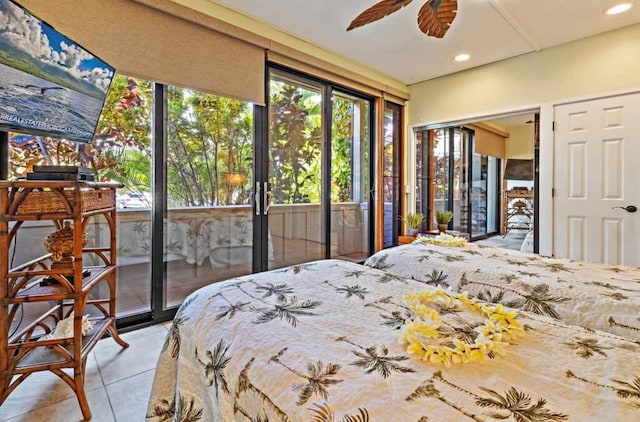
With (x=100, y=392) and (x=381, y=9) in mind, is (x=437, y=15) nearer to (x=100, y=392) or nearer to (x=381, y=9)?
(x=381, y=9)

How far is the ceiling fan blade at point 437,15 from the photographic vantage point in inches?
68.9

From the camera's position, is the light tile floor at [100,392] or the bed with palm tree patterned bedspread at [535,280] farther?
the light tile floor at [100,392]

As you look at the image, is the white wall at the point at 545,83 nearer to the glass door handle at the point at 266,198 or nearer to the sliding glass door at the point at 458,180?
the sliding glass door at the point at 458,180

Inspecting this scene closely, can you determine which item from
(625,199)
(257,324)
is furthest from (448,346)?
(625,199)

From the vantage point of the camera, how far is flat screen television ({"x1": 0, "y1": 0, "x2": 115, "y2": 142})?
1532 millimetres

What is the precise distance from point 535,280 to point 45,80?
2625 millimetres

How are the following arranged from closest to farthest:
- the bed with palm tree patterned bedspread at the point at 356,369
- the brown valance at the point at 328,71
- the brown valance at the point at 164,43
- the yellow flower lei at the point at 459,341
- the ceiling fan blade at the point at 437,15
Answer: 1. the bed with palm tree patterned bedspread at the point at 356,369
2. the yellow flower lei at the point at 459,341
3. the ceiling fan blade at the point at 437,15
4. the brown valance at the point at 164,43
5. the brown valance at the point at 328,71

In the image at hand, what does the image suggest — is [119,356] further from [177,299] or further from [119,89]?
[119,89]

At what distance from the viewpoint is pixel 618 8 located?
2648mm

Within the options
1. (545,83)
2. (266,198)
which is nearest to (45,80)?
(266,198)

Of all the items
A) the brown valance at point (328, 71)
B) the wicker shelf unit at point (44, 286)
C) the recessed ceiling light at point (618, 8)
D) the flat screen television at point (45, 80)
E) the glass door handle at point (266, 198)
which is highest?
the recessed ceiling light at point (618, 8)

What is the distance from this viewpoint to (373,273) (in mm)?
1549

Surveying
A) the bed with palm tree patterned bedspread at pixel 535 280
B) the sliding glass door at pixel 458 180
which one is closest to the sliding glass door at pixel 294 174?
the bed with palm tree patterned bedspread at pixel 535 280

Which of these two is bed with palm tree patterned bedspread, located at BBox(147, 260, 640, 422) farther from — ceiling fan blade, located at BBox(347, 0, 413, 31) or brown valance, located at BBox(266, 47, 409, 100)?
brown valance, located at BBox(266, 47, 409, 100)
